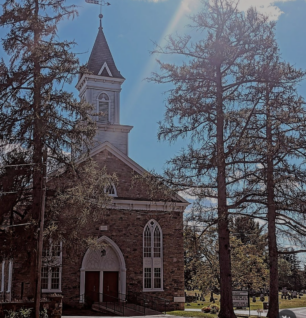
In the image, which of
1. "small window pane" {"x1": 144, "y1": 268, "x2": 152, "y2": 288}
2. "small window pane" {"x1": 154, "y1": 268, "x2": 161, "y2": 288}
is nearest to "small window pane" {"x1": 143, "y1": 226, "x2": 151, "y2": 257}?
"small window pane" {"x1": 144, "y1": 268, "x2": 152, "y2": 288}

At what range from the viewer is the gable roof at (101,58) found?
3394 centimetres

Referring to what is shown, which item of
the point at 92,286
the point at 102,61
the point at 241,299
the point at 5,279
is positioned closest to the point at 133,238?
the point at 92,286

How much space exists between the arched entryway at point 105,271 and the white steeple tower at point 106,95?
8.11m

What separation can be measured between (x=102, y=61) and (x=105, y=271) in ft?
51.9

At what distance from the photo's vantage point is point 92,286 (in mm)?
25688

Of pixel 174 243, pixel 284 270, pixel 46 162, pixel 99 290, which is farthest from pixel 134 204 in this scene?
pixel 46 162

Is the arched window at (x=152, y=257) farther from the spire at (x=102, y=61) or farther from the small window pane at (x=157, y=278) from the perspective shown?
the spire at (x=102, y=61)

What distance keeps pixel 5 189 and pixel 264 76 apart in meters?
9.19

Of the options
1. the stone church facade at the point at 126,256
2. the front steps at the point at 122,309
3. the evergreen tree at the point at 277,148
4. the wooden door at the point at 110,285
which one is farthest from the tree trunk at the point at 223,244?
the wooden door at the point at 110,285

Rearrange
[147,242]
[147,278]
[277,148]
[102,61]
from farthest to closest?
1. [102,61]
2. [147,242]
3. [147,278]
4. [277,148]

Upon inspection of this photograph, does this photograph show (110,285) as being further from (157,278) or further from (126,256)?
(157,278)

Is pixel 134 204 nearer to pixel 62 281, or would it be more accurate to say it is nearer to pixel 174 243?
pixel 174 243

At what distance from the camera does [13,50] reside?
665 inches

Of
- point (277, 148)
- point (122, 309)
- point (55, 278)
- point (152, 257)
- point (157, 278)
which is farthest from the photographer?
point (152, 257)
